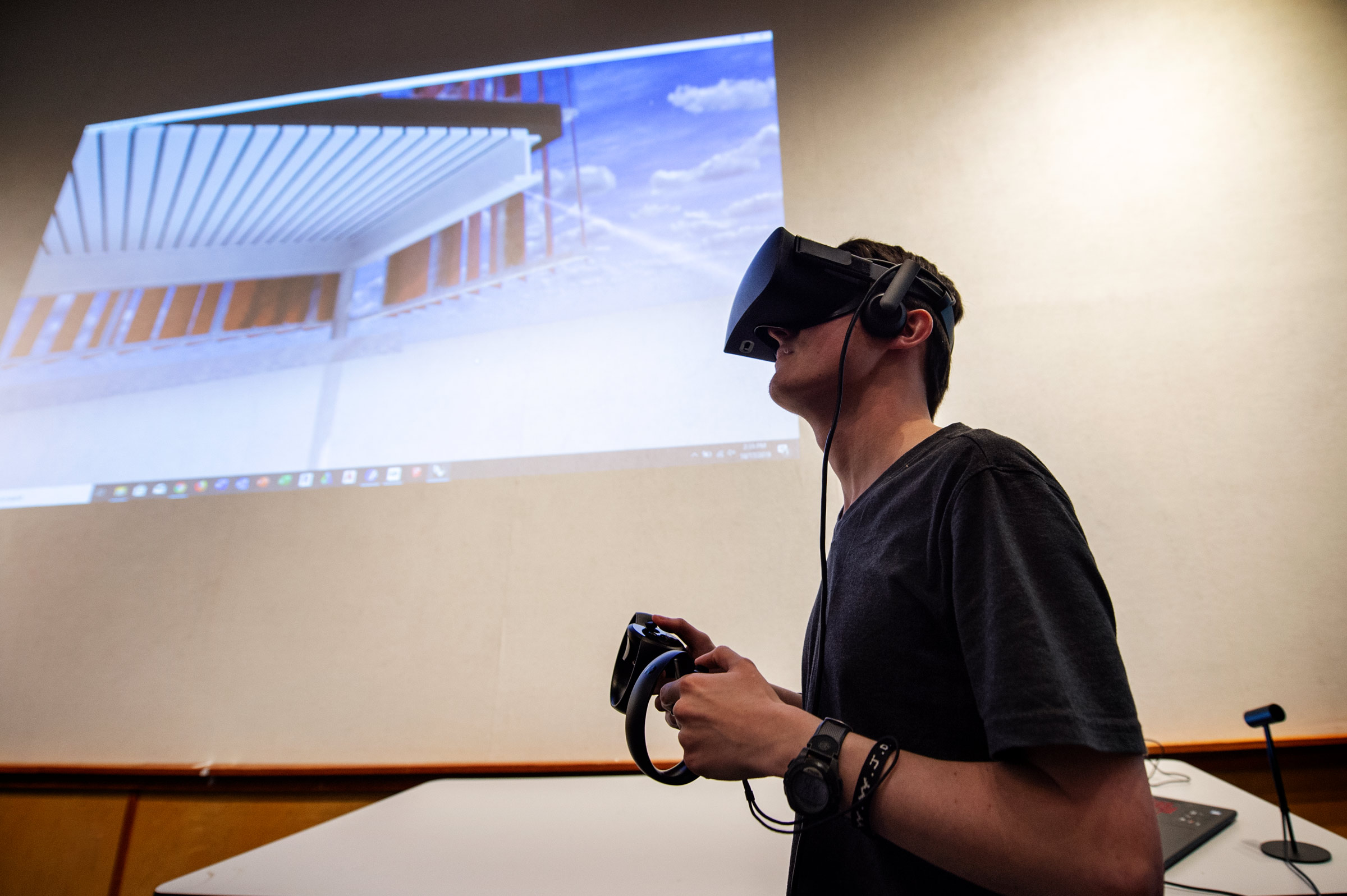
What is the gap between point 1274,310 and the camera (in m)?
1.39

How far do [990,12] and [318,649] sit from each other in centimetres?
256

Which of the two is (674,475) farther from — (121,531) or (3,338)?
(3,338)

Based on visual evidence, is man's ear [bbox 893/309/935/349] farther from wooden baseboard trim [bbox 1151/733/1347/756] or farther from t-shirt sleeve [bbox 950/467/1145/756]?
wooden baseboard trim [bbox 1151/733/1347/756]

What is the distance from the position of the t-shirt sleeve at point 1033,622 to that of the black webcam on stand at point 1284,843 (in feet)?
2.15

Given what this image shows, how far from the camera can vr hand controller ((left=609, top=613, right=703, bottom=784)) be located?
0.57m

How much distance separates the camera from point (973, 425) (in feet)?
4.64

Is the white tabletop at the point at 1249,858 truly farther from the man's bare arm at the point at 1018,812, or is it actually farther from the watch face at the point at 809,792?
the watch face at the point at 809,792

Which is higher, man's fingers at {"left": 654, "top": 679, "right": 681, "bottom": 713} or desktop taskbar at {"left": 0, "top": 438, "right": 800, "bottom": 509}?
desktop taskbar at {"left": 0, "top": 438, "right": 800, "bottom": 509}

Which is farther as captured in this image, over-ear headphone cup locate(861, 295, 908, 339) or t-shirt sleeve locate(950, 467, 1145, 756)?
over-ear headphone cup locate(861, 295, 908, 339)

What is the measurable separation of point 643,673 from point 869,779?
0.77ft

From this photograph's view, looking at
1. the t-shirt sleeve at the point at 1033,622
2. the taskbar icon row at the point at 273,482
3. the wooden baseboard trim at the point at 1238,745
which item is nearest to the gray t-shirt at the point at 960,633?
the t-shirt sleeve at the point at 1033,622

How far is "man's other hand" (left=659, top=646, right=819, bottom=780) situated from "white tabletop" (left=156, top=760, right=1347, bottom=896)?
33 cm

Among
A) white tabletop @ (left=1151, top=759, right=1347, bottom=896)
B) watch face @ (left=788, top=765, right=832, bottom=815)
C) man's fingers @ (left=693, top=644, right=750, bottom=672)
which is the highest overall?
man's fingers @ (left=693, top=644, right=750, bottom=672)

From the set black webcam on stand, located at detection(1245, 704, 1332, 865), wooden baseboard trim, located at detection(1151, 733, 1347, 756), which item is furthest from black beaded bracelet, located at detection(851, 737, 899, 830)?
wooden baseboard trim, located at detection(1151, 733, 1347, 756)
